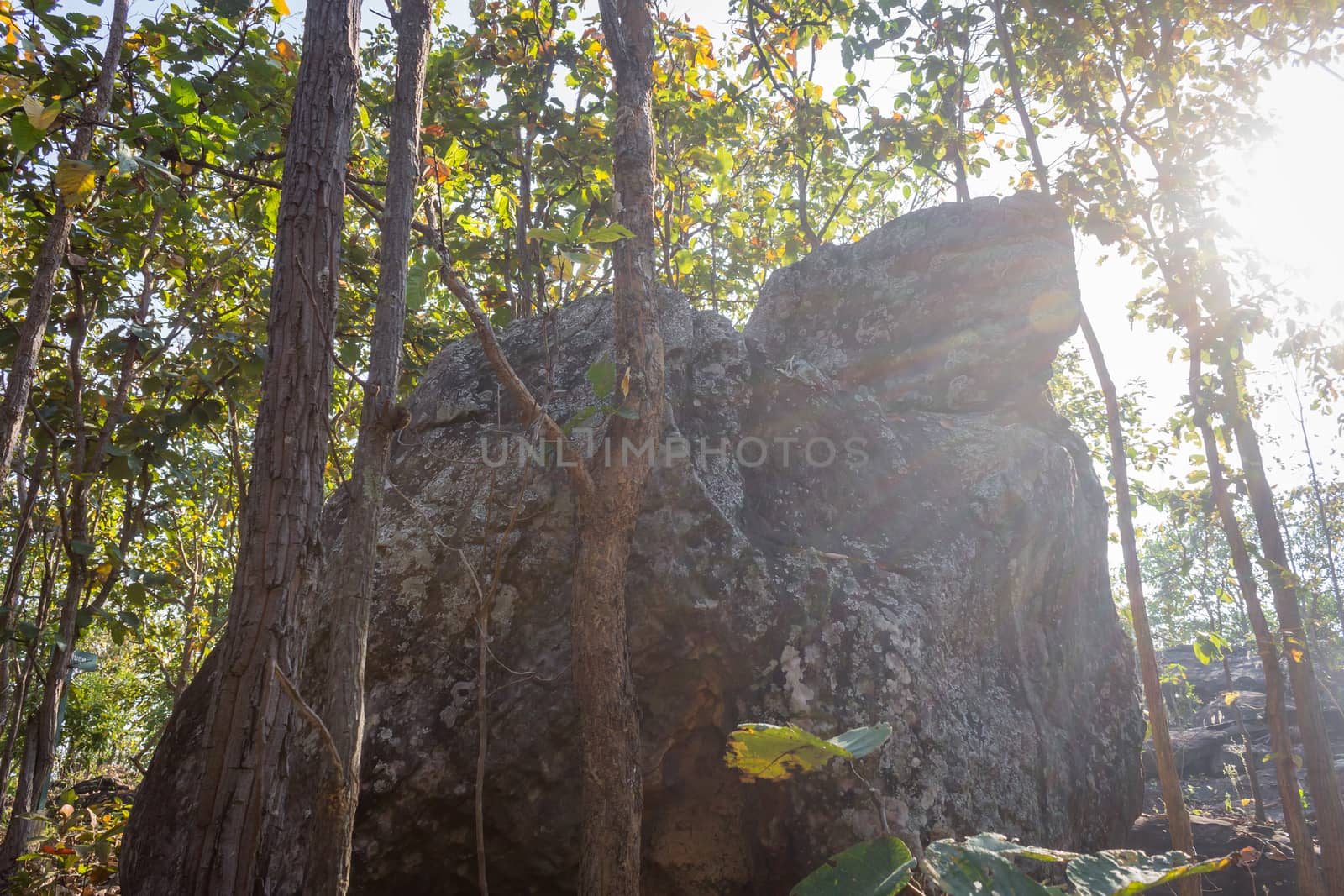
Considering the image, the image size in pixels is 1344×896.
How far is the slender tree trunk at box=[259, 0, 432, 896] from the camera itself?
6.30 ft

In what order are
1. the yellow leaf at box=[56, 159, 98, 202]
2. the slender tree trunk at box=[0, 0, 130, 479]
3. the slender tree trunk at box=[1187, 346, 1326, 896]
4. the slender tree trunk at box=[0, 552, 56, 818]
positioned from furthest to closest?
the slender tree trunk at box=[1187, 346, 1326, 896], the slender tree trunk at box=[0, 552, 56, 818], the slender tree trunk at box=[0, 0, 130, 479], the yellow leaf at box=[56, 159, 98, 202]

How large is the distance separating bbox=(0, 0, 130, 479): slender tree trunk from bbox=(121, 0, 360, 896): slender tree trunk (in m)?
1.34

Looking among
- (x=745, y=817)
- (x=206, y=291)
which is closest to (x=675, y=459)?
(x=745, y=817)

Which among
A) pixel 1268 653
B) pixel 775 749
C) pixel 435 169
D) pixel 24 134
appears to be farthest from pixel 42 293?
pixel 1268 653

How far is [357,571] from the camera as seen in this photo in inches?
83.1

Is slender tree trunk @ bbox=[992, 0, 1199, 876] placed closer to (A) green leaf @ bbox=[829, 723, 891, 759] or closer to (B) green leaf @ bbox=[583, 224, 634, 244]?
(A) green leaf @ bbox=[829, 723, 891, 759]

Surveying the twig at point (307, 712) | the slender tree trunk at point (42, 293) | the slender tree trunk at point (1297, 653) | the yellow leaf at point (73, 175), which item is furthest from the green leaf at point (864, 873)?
the slender tree trunk at point (1297, 653)

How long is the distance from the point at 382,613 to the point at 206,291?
3678 mm

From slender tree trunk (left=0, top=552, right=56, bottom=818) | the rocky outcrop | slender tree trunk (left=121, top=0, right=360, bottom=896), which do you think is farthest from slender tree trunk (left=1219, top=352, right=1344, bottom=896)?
slender tree trunk (left=0, top=552, right=56, bottom=818)

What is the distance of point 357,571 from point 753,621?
5.80 feet

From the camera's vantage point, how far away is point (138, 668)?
38.1ft

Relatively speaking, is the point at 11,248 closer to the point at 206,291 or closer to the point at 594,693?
the point at 206,291

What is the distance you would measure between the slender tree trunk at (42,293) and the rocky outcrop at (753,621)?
1.47 m

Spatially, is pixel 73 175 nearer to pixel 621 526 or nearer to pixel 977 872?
pixel 621 526
